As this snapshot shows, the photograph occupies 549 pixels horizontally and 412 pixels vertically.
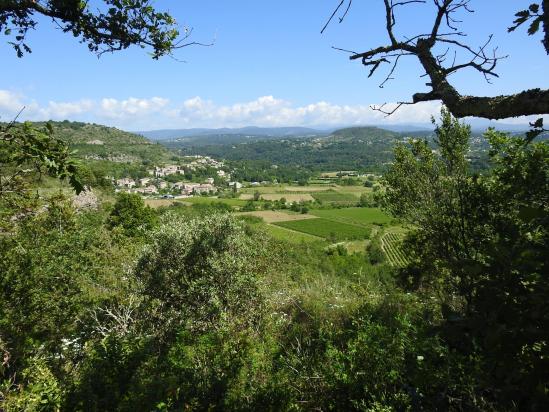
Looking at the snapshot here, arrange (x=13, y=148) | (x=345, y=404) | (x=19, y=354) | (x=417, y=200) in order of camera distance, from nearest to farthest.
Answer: (x=13, y=148) < (x=345, y=404) < (x=19, y=354) < (x=417, y=200)

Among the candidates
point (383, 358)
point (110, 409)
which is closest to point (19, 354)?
point (110, 409)

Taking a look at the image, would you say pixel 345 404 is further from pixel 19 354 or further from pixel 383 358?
pixel 19 354

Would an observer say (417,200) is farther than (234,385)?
Yes

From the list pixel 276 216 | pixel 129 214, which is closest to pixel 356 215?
pixel 276 216

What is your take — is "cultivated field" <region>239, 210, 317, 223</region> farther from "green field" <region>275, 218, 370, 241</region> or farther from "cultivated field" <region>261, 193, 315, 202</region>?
"cultivated field" <region>261, 193, 315, 202</region>

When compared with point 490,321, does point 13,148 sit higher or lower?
higher

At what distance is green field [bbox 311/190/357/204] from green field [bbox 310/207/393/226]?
24.0ft

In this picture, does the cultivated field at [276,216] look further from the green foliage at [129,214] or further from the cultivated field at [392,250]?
the green foliage at [129,214]

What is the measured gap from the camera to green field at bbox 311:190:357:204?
93.7 meters

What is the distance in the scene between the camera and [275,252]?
12445 millimetres

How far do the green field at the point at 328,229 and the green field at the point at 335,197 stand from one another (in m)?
21.0

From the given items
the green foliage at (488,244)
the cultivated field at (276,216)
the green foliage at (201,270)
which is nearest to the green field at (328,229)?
the cultivated field at (276,216)

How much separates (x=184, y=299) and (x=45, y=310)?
3.19m

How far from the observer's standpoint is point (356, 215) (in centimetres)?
7919
